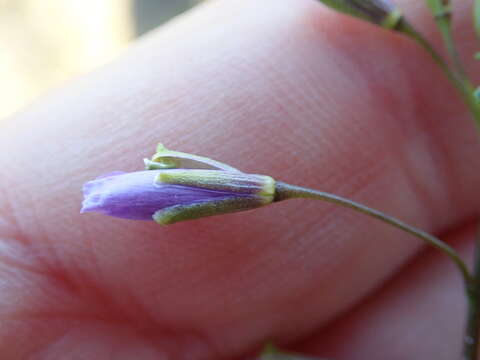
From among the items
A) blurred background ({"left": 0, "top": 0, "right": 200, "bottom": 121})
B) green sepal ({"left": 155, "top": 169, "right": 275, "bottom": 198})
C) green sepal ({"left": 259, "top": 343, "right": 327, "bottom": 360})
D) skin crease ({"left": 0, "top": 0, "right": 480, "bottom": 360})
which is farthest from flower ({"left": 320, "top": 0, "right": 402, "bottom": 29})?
blurred background ({"left": 0, "top": 0, "right": 200, "bottom": 121})

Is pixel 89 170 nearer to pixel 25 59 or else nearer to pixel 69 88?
pixel 69 88

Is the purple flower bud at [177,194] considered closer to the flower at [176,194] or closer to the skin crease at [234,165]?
the flower at [176,194]

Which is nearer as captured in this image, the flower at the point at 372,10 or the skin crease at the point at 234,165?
the flower at the point at 372,10

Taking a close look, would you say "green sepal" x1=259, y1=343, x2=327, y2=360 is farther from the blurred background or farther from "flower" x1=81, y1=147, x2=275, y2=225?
the blurred background

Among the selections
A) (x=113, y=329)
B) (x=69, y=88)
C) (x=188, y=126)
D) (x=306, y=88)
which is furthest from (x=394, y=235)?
(x=69, y=88)

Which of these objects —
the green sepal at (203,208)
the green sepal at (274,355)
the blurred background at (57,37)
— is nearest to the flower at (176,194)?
the green sepal at (203,208)

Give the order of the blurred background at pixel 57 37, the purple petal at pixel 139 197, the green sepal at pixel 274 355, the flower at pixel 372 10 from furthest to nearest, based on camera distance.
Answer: the blurred background at pixel 57 37 < the green sepal at pixel 274 355 < the flower at pixel 372 10 < the purple petal at pixel 139 197

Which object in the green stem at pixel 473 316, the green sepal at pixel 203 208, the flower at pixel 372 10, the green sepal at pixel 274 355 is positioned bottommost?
the green sepal at pixel 274 355

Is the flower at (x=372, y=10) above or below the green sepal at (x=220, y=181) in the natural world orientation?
above
